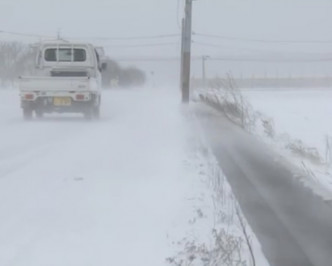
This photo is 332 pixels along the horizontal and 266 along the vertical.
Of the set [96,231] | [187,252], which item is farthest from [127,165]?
[187,252]

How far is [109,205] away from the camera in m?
7.84

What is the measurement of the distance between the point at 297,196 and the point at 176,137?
321 inches

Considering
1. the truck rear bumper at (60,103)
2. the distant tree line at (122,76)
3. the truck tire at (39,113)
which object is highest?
the truck rear bumper at (60,103)

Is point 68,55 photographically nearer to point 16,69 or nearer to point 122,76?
point 16,69

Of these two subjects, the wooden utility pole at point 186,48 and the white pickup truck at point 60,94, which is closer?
the white pickup truck at point 60,94

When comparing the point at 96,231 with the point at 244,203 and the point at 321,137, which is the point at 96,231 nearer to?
the point at 244,203

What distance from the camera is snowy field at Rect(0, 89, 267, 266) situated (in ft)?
19.6

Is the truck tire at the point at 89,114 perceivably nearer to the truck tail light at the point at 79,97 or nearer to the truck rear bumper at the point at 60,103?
the truck rear bumper at the point at 60,103

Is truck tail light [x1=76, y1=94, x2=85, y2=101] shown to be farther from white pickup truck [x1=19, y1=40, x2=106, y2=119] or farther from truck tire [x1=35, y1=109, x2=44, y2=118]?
truck tire [x1=35, y1=109, x2=44, y2=118]

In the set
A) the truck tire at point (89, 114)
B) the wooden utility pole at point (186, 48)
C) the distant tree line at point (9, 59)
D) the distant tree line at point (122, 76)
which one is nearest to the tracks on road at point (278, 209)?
the truck tire at point (89, 114)

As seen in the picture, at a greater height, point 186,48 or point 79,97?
point 79,97

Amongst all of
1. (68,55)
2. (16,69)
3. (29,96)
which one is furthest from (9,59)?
(29,96)

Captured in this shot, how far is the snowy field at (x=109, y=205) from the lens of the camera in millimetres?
5969

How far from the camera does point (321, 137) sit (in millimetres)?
18812
